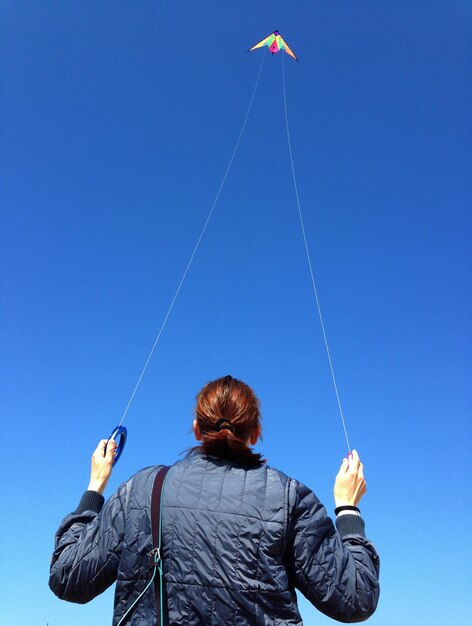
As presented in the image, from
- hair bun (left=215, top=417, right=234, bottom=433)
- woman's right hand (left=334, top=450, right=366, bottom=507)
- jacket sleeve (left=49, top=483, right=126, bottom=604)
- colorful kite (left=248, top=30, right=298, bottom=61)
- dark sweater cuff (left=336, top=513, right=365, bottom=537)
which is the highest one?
colorful kite (left=248, top=30, right=298, bottom=61)

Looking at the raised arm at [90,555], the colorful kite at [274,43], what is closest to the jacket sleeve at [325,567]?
the raised arm at [90,555]

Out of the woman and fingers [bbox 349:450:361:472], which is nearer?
the woman

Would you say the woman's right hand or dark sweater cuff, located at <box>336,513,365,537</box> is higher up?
the woman's right hand

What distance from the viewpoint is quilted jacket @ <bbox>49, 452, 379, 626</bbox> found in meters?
1.92

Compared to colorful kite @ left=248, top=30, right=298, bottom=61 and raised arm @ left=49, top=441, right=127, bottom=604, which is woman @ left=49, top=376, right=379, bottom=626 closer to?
raised arm @ left=49, top=441, right=127, bottom=604

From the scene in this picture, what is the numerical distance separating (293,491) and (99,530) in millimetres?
725

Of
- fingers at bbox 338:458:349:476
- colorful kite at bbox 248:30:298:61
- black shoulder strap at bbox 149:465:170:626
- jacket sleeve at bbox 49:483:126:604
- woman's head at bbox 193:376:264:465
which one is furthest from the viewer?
colorful kite at bbox 248:30:298:61

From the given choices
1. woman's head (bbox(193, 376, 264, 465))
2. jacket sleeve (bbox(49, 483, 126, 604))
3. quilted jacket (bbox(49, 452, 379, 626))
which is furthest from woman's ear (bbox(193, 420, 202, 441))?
jacket sleeve (bbox(49, 483, 126, 604))

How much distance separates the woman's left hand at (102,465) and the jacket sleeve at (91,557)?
0.27m

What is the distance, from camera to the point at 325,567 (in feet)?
6.52

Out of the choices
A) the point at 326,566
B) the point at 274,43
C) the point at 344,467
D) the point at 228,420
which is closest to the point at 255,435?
the point at 228,420

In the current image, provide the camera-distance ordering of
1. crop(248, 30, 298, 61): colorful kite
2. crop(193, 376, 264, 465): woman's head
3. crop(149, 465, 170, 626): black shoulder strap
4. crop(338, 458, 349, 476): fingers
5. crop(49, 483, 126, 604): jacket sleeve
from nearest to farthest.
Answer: crop(149, 465, 170, 626): black shoulder strap → crop(49, 483, 126, 604): jacket sleeve → crop(193, 376, 264, 465): woman's head → crop(338, 458, 349, 476): fingers → crop(248, 30, 298, 61): colorful kite

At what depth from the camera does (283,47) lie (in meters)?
12.3

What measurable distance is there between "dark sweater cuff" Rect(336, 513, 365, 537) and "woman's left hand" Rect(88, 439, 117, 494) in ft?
3.19
